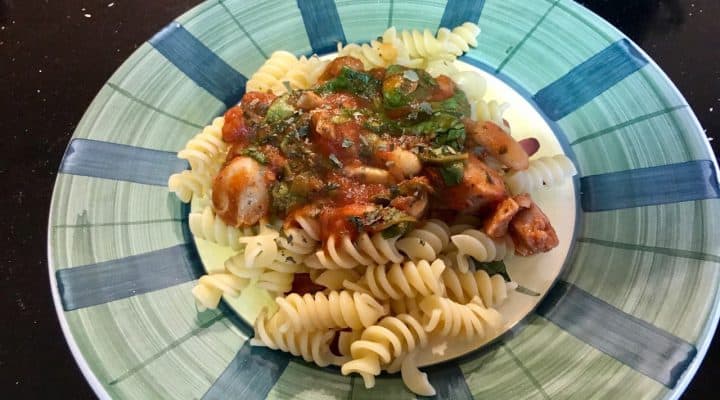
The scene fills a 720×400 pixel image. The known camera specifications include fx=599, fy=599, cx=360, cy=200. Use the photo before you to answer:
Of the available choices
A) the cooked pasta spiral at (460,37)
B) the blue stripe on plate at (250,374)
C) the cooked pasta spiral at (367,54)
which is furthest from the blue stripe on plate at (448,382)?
the cooked pasta spiral at (460,37)

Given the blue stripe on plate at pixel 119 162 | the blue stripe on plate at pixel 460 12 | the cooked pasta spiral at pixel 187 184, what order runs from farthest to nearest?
the blue stripe on plate at pixel 460 12
the blue stripe on plate at pixel 119 162
the cooked pasta spiral at pixel 187 184

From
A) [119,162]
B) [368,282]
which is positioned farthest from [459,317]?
[119,162]

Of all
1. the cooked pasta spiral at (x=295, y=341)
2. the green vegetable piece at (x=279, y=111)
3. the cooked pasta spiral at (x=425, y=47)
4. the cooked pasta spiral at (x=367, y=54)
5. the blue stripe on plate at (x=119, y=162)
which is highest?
the cooked pasta spiral at (x=425, y=47)

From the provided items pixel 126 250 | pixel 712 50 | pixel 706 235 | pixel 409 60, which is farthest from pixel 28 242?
pixel 712 50

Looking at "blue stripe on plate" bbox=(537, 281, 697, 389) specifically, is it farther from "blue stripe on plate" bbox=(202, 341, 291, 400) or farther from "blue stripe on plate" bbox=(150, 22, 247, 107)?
"blue stripe on plate" bbox=(150, 22, 247, 107)

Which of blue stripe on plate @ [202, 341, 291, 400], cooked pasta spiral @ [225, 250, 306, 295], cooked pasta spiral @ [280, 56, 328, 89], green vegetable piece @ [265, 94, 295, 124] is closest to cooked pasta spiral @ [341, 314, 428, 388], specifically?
blue stripe on plate @ [202, 341, 291, 400]

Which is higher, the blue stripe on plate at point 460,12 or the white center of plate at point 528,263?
the blue stripe on plate at point 460,12

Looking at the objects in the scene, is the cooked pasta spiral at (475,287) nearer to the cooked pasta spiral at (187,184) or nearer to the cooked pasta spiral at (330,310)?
the cooked pasta spiral at (330,310)
